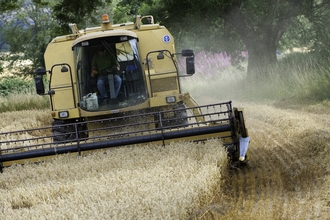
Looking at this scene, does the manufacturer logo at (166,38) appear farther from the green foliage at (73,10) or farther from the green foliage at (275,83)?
the green foliage at (275,83)

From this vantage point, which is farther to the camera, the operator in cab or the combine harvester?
the operator in cab

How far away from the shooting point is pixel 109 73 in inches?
438

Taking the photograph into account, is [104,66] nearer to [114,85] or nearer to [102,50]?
[102,50]

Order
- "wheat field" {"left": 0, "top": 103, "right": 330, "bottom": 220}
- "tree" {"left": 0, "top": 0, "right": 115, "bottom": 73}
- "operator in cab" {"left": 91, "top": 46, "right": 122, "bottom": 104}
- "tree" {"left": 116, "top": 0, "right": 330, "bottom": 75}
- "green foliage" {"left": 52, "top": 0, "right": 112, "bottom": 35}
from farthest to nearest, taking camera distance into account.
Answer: "tree" {"left": 0, "top": 0, "right": 115, "bottom": 73} < "tree" {"left": 116, "top": 0, "right": 330, "bottom": 75} < "green foliage" {"left": 52, "top": 0, "right": 112, "bottom": 35} < "operator in cab" {"left": 91, "top": 46, "right": 122, "bottom": 104} < "wheat field" {"left": 0, "top": 103, "right": 330, "bottom": 220}

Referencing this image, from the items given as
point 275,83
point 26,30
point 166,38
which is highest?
point 26,30

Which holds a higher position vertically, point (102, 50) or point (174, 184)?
point (102, 50)

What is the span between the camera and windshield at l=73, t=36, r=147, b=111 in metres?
10.9

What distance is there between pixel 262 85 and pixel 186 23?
3.82m

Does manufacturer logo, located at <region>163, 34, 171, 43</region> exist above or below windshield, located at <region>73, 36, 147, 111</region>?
above

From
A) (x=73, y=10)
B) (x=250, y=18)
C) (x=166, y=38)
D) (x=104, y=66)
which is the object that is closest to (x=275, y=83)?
(x=250, y=18)

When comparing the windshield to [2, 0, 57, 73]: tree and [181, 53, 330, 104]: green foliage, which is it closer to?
[181, 53, 330, 104]: green foliage

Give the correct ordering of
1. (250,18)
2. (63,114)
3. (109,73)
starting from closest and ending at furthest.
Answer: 1. (63,114)
2. (109,73)
3. (250,18)

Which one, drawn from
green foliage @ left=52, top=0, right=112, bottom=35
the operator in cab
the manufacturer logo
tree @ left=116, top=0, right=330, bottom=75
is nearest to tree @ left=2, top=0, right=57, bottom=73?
tree @ left=116, top=0, right=330, bottom=75

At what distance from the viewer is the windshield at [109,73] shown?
35.9 feet
